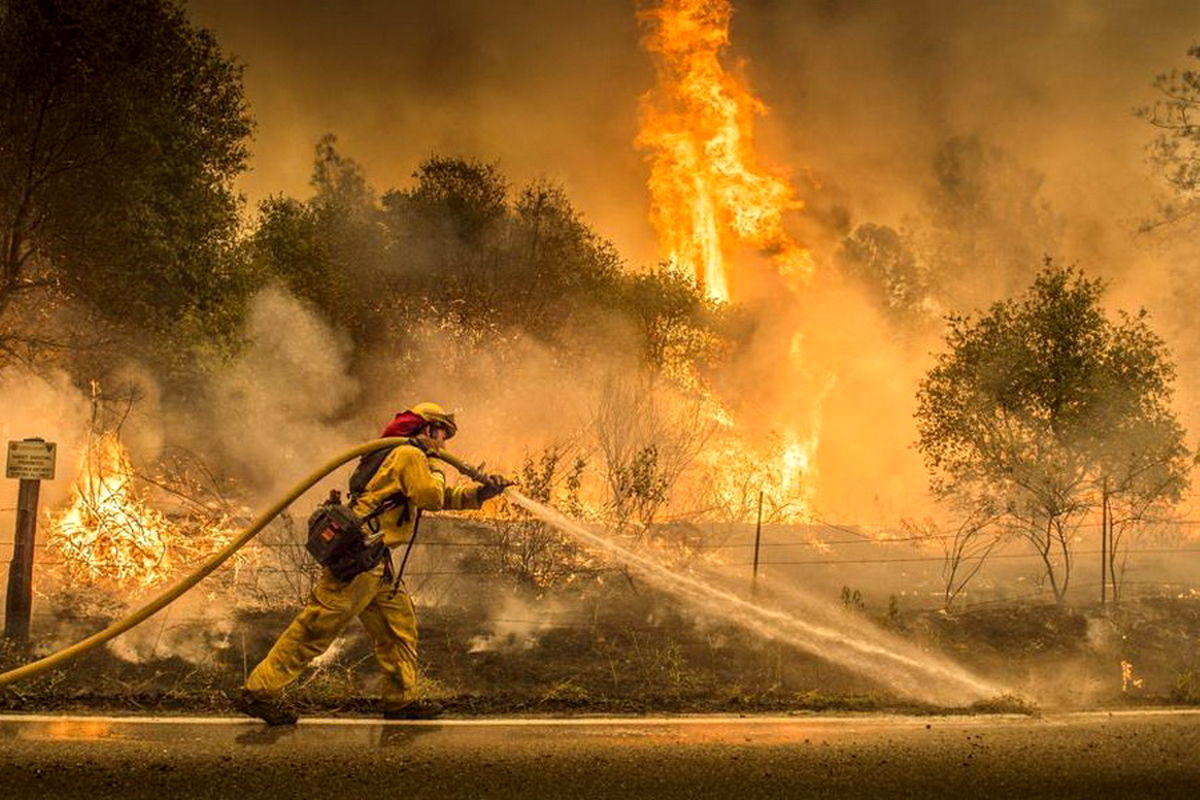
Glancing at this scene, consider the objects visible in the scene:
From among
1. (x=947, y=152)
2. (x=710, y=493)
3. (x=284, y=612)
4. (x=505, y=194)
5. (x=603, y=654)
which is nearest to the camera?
(x=603, y=654)

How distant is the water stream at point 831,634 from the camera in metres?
6.97

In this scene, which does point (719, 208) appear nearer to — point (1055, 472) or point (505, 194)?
point (505, 194)

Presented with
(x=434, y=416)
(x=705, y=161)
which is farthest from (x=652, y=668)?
(x=705, y=161)

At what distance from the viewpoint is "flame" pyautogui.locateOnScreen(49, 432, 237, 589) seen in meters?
9.88

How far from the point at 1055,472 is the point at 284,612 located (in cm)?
967

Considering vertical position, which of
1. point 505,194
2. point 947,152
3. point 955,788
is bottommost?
point 955,788

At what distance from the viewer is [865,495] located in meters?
25.7

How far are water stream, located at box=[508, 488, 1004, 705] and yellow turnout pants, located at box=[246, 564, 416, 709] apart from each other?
118 cm

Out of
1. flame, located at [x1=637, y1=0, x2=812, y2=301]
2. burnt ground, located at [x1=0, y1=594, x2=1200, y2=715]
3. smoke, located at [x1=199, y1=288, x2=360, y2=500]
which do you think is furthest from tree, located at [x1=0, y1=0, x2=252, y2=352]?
flame, located at [x1=637, y1=0, x2=812, y2=301]

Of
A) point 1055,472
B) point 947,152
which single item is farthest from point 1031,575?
point 947,152

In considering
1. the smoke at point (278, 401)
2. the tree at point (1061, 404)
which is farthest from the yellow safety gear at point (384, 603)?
the smoke at point (278, 401)

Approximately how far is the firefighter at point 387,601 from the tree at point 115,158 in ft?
34.5

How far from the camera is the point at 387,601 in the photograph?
6141mm

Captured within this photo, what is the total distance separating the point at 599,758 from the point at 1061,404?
9.99 meters
